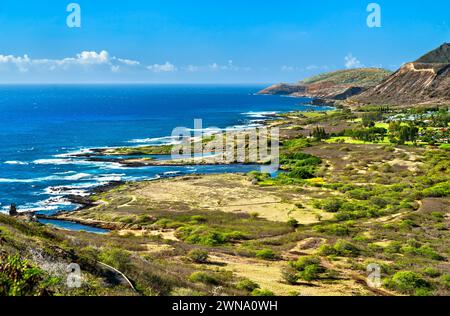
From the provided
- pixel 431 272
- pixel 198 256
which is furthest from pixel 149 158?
pixel 431 272

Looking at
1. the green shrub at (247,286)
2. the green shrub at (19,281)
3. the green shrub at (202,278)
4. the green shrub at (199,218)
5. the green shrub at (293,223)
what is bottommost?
the green shrub at (199,218)

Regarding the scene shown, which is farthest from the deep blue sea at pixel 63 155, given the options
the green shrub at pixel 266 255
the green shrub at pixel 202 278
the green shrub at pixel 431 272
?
the green shrub at pixel 431 272

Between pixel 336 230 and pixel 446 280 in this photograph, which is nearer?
pixel 446 280

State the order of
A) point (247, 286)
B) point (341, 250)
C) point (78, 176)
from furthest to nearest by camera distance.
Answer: point (78, 176) < point (341, 250) < point (247, 286)

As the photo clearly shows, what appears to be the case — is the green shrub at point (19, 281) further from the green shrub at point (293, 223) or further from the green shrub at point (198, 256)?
the green shrub at point (293, 223)

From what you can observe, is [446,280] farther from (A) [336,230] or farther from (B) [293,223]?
(B) [293,223]

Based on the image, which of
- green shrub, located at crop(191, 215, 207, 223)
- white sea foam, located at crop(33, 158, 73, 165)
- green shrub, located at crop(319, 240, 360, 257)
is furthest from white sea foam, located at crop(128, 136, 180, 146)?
green shrub, located at crop(319, 240, 360, 257)

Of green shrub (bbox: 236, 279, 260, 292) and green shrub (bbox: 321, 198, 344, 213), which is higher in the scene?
green shrub (bbox: 236, 279, 260, 292)

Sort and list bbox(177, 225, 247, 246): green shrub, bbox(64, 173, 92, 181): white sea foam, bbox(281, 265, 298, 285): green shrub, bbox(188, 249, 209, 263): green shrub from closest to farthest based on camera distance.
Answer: bbox(281, 265, 298, 285): green shrub, bbox(188, 249, 209, 263): green shrub, bbox(177, 225, 247, 246): green shrub, bbox(64, 173, 92, 181): white sea foam

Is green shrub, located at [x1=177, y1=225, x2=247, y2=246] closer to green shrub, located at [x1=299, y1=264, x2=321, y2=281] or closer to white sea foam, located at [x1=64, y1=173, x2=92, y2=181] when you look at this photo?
green shrub, located at [x1=299, y1=264, x2=321, y2=281]

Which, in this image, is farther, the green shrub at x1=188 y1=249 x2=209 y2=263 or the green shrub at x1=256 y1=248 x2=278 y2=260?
the green shrub at x1=256 y1=248 x2=278 y2=260
